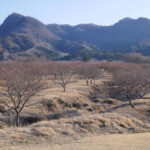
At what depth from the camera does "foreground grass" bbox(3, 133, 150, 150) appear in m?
11.5

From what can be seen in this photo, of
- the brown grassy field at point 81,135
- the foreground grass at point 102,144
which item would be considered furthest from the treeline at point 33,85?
the foreground grass at point 102,144

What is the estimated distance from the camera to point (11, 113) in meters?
23.8

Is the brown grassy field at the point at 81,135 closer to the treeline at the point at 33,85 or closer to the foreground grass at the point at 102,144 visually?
the foreground grass at the point at 102,144

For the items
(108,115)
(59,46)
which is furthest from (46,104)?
(59,46)

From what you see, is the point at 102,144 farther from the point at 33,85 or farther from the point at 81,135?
the point at 33,85

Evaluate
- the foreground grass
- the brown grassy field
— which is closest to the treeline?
the brown grassy field

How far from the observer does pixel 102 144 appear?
1195 cm

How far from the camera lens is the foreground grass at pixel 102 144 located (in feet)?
37.7

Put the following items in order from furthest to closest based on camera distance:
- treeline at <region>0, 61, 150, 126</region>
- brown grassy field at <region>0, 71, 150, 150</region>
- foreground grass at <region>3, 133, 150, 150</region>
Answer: treeline at <region>0, 61, 150, 126</region>
brown grassy field at <region>0, 71, 150, 150</region>
foreground grass at <region>3, 133, 150, 150</region>

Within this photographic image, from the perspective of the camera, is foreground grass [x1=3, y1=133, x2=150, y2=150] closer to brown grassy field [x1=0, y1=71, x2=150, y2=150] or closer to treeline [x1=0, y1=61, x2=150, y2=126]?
brown grassy field [x1=0, y1=71, x2=150, y2=150]

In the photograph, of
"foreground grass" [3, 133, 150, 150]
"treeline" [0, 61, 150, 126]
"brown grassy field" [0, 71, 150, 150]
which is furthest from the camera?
"treeline" [0, 61, 150, 126]

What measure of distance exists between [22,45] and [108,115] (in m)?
140

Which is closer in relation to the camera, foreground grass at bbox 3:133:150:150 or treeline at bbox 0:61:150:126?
foreground grass at bbox 3:133:150:150

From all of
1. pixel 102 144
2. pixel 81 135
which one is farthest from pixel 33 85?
pixel 102 144
